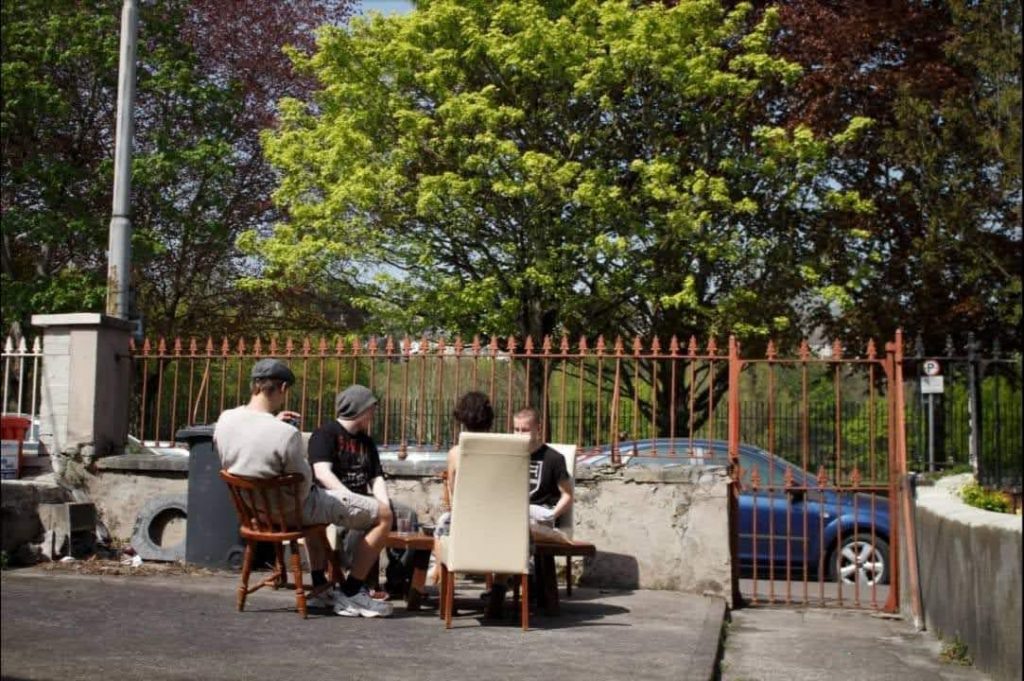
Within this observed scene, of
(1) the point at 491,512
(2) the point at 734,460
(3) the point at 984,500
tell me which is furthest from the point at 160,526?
(3) the point at 984,500

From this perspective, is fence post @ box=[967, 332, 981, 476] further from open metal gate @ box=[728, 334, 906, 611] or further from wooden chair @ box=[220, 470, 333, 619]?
wooden chair @ box=[220, 470, 333, 619]

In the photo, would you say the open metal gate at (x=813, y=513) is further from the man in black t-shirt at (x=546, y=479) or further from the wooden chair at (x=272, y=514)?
the wooden chair at (x=272, y=514)

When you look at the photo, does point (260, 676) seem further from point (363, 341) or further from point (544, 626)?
point (363, 341)

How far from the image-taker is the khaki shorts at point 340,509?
7.42 m

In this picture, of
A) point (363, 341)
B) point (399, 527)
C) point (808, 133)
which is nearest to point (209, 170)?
point (363, 341)

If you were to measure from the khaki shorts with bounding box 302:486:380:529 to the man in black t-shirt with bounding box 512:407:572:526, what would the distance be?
124cm

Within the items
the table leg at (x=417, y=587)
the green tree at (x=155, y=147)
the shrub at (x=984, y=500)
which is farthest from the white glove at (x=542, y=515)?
the green tree at (x=155, y=147)

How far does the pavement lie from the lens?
5594 millimetres

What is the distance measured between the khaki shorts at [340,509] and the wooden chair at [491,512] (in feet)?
1.80

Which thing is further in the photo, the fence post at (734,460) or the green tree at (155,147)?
the green tree at (155,147)

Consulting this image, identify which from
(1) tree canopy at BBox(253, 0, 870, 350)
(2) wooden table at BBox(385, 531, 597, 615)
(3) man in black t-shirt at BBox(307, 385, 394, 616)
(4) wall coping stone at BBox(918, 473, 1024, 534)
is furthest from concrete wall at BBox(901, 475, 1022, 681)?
(1) tree canopy at BBox(253, 0, 870, 350)

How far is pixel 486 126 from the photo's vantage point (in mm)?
21328

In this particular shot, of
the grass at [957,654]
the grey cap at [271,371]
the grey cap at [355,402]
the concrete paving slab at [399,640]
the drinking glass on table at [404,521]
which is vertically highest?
the grey cap at [271,371]

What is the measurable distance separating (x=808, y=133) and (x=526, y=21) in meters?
4.96
